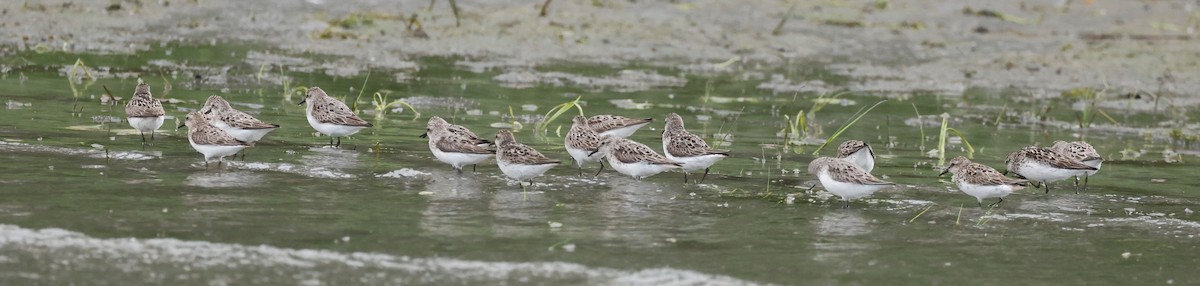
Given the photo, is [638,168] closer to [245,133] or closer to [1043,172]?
[1043,172]

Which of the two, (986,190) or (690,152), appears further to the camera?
(690,152)

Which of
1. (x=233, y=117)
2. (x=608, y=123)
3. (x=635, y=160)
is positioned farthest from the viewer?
(x=608, y=123)

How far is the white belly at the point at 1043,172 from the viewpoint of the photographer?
45.2ft

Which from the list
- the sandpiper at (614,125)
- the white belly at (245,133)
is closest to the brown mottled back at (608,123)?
the sandpiper at (614,125)

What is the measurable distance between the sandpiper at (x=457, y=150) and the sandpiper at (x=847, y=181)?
301 centimetres

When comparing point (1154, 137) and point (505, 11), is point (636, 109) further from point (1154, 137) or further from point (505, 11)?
point (505, 11)

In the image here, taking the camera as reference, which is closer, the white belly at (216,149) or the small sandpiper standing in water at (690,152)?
the white belly at (216,149)

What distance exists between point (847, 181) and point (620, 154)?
2.27 m

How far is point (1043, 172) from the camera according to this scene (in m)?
14.0

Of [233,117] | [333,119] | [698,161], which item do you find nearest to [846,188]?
[698,161]

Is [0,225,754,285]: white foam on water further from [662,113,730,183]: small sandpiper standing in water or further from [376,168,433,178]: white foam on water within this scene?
[662,113,730,183]: small sandpiper standing in water

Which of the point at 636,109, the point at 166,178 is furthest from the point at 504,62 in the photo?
the point at 166,178

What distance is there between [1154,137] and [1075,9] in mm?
13932

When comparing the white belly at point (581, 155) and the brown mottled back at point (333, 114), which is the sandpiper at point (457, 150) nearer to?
the white belly at point (581, 155)
